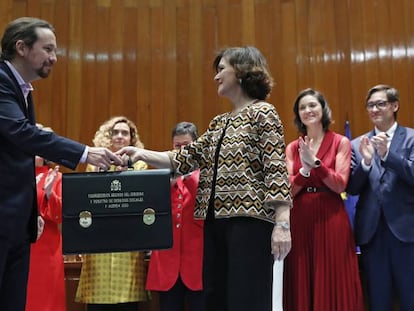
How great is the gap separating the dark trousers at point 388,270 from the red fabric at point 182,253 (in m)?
0.94

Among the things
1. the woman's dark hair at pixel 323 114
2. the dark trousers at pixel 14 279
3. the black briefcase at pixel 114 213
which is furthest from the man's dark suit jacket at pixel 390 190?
the dark trousers at pixel 14 279

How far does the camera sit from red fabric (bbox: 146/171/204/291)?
286 cm

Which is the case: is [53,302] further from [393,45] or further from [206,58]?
[393,45]

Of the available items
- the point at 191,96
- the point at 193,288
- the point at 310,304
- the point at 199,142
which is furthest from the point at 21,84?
the point at 191,96

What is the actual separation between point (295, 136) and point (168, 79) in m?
1.29

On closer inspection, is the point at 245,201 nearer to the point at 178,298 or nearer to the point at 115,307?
the point at 178,298

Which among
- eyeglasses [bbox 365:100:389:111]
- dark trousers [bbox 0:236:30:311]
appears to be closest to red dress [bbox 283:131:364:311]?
eyeglasses [bbox 365:100:389:111]

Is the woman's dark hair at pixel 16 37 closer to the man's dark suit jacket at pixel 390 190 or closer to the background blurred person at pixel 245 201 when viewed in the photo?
the background blurred person at pixel 245 201

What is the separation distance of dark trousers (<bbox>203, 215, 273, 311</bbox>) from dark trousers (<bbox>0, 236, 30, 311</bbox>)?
25.8 inches

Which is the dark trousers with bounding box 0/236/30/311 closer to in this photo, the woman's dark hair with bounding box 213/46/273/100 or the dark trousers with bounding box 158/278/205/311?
the woman's dark hair with bounding box 213/46/273/100

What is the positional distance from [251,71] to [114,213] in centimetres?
72

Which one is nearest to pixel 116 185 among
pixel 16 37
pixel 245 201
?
pixel 245 201

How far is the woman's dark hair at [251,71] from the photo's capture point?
6.34 feet

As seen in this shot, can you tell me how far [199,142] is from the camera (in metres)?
2.03
